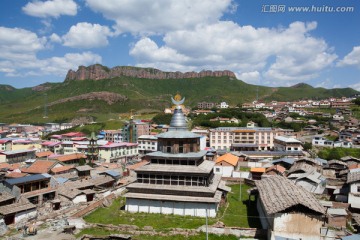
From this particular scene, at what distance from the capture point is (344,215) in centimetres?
2773

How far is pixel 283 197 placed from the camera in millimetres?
26562

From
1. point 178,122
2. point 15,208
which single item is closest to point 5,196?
point 15,208

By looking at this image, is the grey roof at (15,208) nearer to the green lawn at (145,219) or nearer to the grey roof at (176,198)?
the green lawn at (145,219)

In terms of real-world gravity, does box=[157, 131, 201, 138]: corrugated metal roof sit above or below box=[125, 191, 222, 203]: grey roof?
above

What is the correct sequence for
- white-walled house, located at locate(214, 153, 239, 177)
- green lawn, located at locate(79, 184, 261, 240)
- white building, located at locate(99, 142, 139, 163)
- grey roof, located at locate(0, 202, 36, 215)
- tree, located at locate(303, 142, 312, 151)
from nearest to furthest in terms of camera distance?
green lawn, located at locate(79, 184, 261, 240)
grey roof, located at locate(0, 202, 36, 215)
white-walled house, located at locate(214, 153, 239, 177)
tree, located at locate(303, 142, 312, 151)
white building, located at locate(99, 142, 139, 163)

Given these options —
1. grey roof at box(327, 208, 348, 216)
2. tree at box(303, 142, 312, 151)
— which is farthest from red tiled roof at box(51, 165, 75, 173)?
tree at box(303, 142, 312, 151)

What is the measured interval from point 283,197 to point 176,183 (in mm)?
11181

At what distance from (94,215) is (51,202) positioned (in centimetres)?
826

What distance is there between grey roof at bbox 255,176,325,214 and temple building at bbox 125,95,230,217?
200 inches

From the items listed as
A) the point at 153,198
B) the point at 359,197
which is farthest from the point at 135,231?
the point at 359,197

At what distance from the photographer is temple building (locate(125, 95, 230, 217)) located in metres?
30.4

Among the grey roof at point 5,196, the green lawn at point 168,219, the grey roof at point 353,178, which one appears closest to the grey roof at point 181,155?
the green lawn at point 168,219

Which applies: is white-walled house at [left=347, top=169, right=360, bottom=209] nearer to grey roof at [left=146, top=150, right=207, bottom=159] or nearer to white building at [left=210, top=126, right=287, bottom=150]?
grey roof at [left=146, top=150, right=207, bottom=159]

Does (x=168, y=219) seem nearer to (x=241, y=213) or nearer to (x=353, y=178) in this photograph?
(x=241, y=213)
